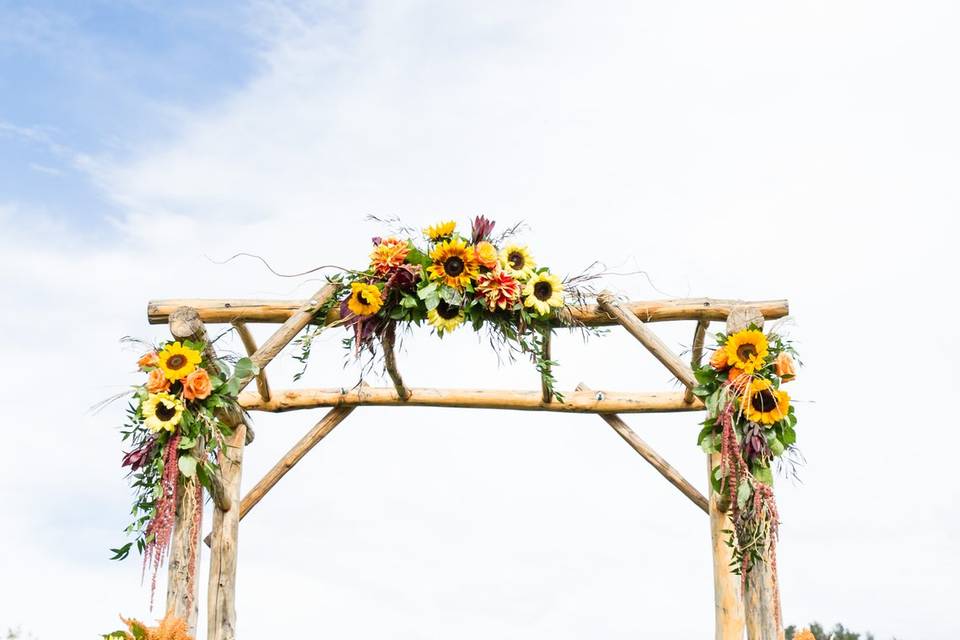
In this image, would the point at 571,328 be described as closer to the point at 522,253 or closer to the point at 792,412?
the point at 522,253

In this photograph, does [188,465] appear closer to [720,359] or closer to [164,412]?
[164,412]

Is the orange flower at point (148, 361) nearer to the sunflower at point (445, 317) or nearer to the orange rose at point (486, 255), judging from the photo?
the sunflower at point (445, 317)

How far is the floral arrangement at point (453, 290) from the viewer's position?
5.67 m

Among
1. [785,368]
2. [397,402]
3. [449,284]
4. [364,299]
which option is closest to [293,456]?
[397,402]

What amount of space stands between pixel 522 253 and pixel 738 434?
4.94 feet

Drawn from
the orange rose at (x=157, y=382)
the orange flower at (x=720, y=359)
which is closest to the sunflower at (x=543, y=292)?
the orange flower at (x=720, y=359)

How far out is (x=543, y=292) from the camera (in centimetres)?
578

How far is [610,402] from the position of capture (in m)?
6.88

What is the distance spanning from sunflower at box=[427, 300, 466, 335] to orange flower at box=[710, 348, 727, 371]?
1.31 metres

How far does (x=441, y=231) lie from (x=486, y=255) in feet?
0.89

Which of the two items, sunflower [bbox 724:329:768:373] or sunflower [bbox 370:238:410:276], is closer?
sunflower [bbox 724:329:768:373]

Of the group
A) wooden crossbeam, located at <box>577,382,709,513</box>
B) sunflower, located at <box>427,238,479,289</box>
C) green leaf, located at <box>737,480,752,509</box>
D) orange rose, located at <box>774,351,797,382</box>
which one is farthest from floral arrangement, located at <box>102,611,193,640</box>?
wooden crossbeam, located at <box>577,382,709,513</box>

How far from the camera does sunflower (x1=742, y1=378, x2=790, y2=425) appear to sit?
5109 mm

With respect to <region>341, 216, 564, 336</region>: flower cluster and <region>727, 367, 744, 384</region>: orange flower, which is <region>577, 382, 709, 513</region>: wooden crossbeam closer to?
<region>341, 216, 564, 336</region>: flower cluster
